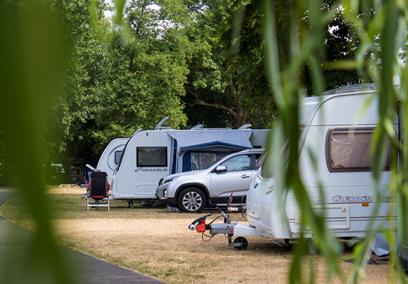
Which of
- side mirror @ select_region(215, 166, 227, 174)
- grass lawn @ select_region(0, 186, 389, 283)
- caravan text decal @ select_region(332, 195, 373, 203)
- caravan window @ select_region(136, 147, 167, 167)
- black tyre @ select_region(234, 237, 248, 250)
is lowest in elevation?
grass lawn @ select_region(0, 186, 389, 283)

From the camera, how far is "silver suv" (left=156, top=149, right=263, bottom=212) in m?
17.0

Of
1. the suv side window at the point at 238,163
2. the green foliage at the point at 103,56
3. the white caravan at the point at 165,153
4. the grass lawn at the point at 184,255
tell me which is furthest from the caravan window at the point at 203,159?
the green foliage at the point at 103,56

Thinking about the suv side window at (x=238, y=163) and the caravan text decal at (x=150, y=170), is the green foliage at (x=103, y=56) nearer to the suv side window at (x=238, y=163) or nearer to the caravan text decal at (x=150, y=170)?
the suv side window at (x=238, y=163)

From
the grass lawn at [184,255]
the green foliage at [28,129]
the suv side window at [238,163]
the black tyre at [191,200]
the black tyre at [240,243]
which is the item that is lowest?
the grass lawn at [184,255]

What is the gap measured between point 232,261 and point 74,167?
9866 millimetres

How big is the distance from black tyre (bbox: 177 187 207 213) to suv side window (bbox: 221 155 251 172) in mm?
1111

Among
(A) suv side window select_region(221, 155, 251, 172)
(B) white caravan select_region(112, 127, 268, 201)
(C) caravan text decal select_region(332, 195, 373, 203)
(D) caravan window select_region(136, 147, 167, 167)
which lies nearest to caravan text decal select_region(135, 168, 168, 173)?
(B) white caravan select_region(112, 127, 268, 201)

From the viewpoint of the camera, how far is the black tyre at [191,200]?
18016 millimetres

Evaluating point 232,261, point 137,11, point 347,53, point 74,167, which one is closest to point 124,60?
point 137,11

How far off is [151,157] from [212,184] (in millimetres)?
3351

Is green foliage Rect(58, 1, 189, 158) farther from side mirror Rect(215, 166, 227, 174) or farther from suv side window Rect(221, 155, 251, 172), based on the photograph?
side mirror Rect(215, 166, 227, 174)

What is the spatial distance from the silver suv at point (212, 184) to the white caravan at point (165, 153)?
1647 millimetres

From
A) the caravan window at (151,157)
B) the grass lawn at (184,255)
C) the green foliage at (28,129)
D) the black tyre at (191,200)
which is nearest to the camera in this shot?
the green foliage at (28,129)

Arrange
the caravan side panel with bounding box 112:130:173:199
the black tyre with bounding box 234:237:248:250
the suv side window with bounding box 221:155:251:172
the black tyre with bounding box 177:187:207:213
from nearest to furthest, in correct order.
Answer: the black tyre with bounding box 234:237:248:250 < the suv side window with bounding box 221:155:251:172 < the black tyre with bounding box 177:187:207:213 < the caravan side panel with bounding box 112:130:173:199
